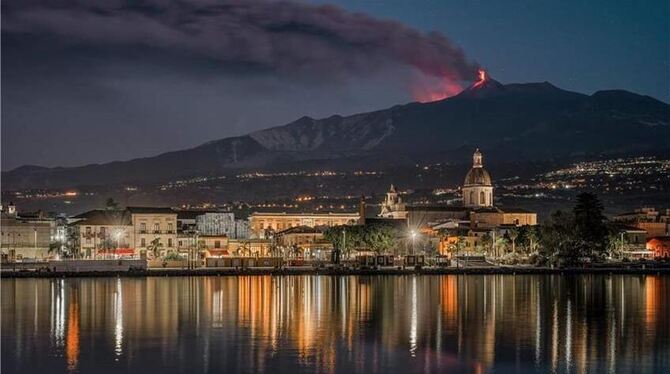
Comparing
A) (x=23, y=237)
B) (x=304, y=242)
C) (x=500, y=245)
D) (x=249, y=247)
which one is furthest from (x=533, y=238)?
(x=23, y=237)

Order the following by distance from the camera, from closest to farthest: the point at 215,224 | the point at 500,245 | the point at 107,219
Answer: the point at 107,219 → the point at 500,245 → the point at 215,224

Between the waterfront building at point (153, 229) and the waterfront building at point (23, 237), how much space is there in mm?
8306

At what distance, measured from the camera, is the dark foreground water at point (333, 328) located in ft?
A: 107

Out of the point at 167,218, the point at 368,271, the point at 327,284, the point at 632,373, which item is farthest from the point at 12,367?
the point at 167,218

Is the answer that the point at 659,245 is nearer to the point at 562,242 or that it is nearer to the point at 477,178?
the point at 477,178

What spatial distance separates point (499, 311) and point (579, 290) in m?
18.6

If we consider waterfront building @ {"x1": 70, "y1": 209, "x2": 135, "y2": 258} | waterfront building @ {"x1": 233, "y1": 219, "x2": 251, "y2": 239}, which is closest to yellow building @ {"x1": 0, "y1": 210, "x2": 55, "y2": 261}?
waterfront building @ {"x1": 70, "y1": 209, "x2": 135, "y2": 258}

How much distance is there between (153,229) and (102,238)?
17.4 ft

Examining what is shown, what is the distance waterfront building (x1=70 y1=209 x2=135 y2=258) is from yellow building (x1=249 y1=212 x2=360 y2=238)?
4065 centimetres

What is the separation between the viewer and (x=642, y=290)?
221 ft

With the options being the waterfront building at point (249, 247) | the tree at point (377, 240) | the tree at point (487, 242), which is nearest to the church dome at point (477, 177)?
the tree at point (487, 242)

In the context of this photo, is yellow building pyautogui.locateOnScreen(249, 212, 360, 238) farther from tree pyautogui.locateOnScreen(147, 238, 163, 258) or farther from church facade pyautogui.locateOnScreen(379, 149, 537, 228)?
tree pyautogui.locateOnScreen(147, 238, 163, 258)

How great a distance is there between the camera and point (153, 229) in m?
109

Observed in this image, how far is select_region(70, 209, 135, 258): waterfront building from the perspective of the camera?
10531 centimetres
